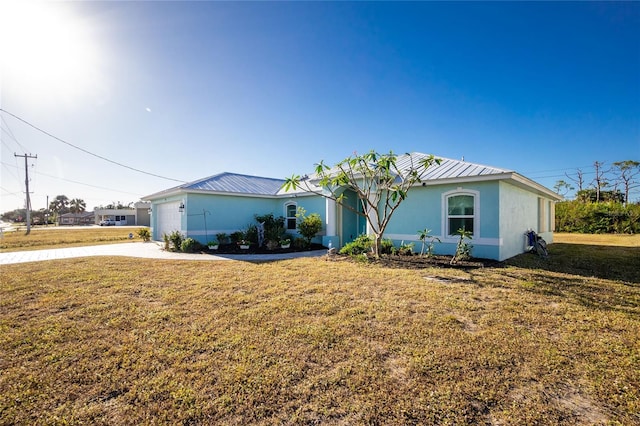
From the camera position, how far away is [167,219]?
16.4 m

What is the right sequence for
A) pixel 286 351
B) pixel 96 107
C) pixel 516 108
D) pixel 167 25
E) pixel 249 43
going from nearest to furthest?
pixel 286 351
pixel 167 25
pixel 249 43
pixel 96 107
pixel 516 108

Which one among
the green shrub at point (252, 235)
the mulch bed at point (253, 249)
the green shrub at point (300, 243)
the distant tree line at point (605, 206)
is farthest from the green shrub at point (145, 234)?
the distant tree line at point (605, 206)

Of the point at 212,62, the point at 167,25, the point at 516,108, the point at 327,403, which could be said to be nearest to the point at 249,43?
the point at 212,62

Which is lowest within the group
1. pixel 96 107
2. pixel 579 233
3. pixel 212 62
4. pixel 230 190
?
pixel 579 233

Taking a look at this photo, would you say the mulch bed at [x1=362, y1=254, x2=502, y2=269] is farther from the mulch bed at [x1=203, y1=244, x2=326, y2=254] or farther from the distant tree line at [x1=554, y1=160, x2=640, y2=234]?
the distant tree line at [x1=554, y1=160, x2=640, y2=234]

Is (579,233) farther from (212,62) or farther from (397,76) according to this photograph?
(212,62)

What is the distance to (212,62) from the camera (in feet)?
30.3

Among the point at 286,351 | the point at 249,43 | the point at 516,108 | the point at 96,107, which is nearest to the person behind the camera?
the point at 286,351

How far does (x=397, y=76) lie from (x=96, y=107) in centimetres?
1230

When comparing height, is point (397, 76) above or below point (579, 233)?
above

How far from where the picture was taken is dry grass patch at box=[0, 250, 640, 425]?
91.7 inches

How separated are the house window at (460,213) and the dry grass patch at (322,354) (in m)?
3.78

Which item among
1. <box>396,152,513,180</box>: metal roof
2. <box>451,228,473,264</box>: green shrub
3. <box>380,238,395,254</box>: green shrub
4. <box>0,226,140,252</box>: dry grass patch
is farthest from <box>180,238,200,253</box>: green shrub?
<box>451,228,473,264</box>: green shrub

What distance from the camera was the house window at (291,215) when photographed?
15.7 m
